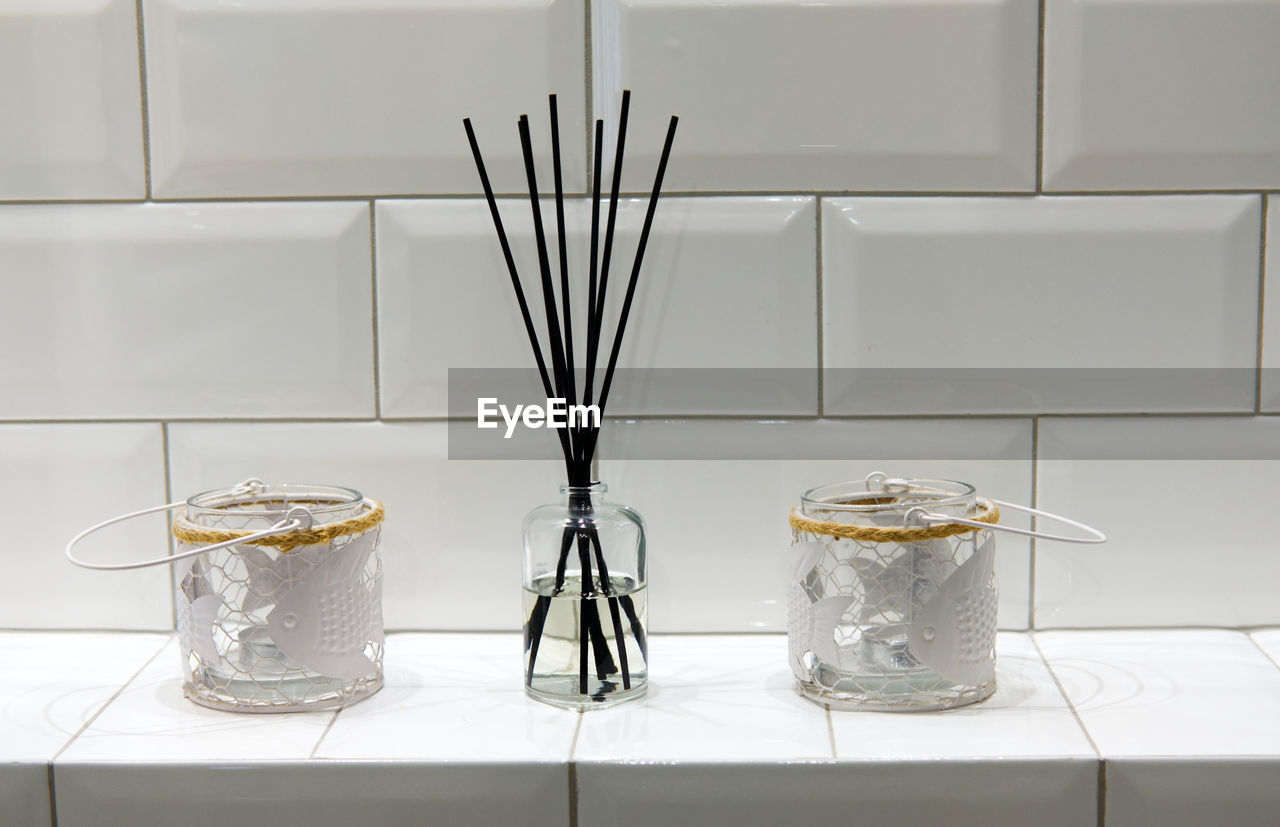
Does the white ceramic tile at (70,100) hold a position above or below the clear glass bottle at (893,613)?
above

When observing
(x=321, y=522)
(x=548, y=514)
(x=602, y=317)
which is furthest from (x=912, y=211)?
(x=321, y=522)

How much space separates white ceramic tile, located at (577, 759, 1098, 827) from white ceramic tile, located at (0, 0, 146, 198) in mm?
553

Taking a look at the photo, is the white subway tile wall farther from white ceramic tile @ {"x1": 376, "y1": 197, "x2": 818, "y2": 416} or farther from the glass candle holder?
the glass candle holder

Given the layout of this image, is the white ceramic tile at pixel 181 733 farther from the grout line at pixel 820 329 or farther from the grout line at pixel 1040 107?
the grout line at pixel 1040 107

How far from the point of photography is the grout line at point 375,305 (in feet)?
2.54

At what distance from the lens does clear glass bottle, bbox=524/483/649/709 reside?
2.22ft

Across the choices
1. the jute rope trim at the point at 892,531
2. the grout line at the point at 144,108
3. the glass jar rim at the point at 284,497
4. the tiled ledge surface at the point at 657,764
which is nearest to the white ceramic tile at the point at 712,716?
the tiled ledge surface at the point at 657,764

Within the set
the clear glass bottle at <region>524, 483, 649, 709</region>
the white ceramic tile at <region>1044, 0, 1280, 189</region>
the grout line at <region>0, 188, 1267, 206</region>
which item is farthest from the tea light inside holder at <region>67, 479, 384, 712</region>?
the white ceramic tile at <region>1044, 0, 1280, 189</region>

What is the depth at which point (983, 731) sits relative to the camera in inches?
24.7

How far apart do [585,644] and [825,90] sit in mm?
417

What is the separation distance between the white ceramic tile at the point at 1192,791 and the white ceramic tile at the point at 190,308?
549mm

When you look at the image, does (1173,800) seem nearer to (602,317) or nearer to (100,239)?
(602,317)

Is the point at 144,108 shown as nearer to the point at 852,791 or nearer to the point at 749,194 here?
the point at 749,194

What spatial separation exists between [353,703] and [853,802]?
0.32 m
